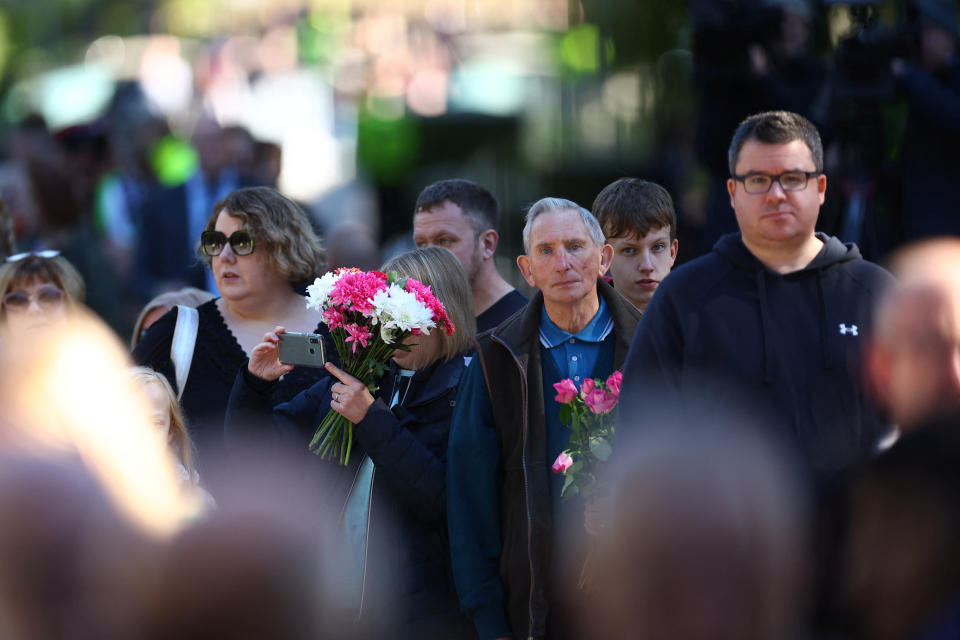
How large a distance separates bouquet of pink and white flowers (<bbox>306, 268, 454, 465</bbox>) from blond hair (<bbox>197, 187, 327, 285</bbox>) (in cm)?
89

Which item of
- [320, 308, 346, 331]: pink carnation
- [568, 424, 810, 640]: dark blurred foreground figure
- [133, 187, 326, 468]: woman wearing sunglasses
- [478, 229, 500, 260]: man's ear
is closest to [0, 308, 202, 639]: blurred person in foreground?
[568, 424, 810, 640]: dark blurred foreground figure

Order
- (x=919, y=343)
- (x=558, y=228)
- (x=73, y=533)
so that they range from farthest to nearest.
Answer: (x=558, y=228) < (x=919, y=343) < (x=73, y=533)

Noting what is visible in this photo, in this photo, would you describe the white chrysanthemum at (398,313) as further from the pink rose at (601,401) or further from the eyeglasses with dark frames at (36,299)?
the eyeglasses with dark frames at (36,299)

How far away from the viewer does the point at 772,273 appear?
4.26 m

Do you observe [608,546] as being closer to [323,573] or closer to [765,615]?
[765,615]

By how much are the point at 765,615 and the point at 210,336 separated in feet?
14.0

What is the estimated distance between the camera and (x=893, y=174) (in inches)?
283

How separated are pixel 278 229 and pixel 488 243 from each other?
38.2 inches

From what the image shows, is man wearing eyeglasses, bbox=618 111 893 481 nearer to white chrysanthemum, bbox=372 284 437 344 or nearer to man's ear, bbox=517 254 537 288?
man's ear, bbox=517 254 537 288

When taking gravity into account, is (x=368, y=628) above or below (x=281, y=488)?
below

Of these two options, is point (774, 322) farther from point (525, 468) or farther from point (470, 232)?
point (470, 232)

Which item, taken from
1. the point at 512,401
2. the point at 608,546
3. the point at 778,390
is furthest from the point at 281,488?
the point at 512,401

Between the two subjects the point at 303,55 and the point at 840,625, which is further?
the point at 303,55

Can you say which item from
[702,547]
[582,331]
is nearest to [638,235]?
[582,331]
